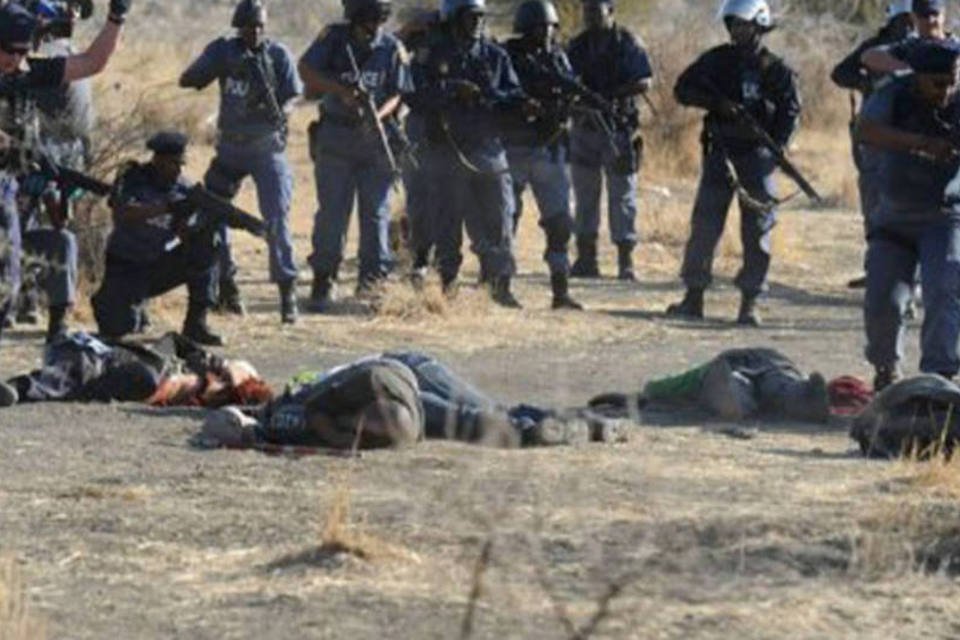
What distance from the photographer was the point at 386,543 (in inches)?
372

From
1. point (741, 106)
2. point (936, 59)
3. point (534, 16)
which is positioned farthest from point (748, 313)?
point (936, 59)

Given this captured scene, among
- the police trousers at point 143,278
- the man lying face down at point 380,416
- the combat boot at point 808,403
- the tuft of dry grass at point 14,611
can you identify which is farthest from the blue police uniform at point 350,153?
the tuft of dry grass at point 14,611

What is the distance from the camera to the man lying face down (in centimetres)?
1155

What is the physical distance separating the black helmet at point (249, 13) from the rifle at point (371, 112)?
598 mm

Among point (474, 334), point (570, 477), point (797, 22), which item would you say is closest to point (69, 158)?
point (474, 334)

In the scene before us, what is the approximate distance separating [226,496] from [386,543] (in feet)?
4.22

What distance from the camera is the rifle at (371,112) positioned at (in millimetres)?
17203

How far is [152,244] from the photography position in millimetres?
15547

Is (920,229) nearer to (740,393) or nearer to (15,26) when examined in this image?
(740,393)

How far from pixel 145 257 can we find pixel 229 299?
67.0 inches

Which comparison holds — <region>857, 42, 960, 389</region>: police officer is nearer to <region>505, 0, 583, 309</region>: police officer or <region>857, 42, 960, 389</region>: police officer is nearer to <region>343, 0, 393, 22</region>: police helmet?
<region>343, 0, 393, 22</region>: police helmet

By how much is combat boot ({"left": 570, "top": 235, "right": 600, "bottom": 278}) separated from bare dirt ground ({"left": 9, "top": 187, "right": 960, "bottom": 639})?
20.9 feet

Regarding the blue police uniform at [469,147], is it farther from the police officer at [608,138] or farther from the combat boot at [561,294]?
the police officer at [608,138]

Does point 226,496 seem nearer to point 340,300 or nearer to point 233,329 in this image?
point 233,329
